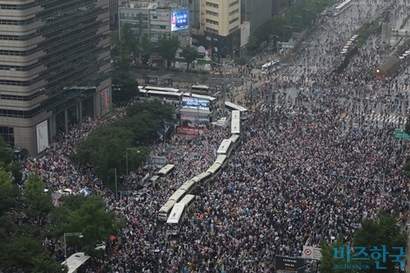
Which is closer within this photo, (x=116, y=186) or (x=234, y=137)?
(x=116, y=186)

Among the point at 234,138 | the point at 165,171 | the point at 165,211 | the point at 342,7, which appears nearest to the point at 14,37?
the point at 165,171

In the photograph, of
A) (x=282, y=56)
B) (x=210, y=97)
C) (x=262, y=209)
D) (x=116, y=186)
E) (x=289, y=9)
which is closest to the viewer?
(x=262, y=209)

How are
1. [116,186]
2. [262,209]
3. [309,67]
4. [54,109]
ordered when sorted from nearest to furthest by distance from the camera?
[262,209], [116,186], [54,109], [309,67]

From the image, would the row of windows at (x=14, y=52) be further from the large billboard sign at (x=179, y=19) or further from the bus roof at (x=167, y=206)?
the large billboard sign at (x=179, y=19)

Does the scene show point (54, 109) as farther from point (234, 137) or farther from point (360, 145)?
point (360, 145)

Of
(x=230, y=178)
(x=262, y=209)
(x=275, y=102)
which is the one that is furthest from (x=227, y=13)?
(x=262, y=209)

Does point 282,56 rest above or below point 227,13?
below

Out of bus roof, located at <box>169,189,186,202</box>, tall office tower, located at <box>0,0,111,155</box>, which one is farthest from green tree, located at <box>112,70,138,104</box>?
bus roof, located at <box>169,189,186,202</box>
